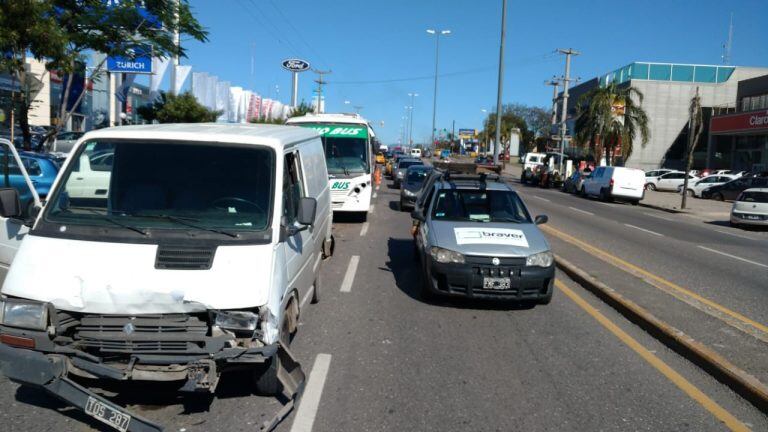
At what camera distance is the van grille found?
4.44 metres

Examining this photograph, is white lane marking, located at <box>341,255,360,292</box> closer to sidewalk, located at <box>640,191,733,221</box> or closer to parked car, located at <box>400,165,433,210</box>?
parked car, located at <box>400,165,433,210</box>

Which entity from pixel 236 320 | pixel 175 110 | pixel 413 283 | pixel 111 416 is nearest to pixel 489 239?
pixel 413 283

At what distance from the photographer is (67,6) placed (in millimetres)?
12031

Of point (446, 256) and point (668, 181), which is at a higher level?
point (668, 181)

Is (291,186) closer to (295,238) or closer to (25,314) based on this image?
(295,238)

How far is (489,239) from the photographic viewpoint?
25.9 feet

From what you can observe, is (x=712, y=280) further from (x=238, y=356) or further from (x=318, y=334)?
(x=238, y=356)

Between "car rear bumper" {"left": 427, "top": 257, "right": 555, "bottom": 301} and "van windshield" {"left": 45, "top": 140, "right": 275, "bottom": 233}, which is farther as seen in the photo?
"car rear bumper" {"left": 427, "top": 257, "right": 555, "bottom": 301}

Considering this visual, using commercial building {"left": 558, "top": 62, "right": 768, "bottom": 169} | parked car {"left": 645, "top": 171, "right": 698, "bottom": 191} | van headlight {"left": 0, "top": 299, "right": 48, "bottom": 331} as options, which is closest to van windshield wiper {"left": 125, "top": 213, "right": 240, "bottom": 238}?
van headlight {"left": 0, "top": 299, "right": 48, "bottom": 331}

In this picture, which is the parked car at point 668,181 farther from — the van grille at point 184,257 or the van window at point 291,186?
the van grille at point 184,257

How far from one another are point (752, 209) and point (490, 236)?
17.7 metres

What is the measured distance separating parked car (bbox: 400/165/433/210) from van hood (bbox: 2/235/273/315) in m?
15.1

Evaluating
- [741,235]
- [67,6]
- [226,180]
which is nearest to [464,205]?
[226,180]

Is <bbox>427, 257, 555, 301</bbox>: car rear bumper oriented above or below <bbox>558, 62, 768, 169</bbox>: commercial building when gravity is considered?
below
